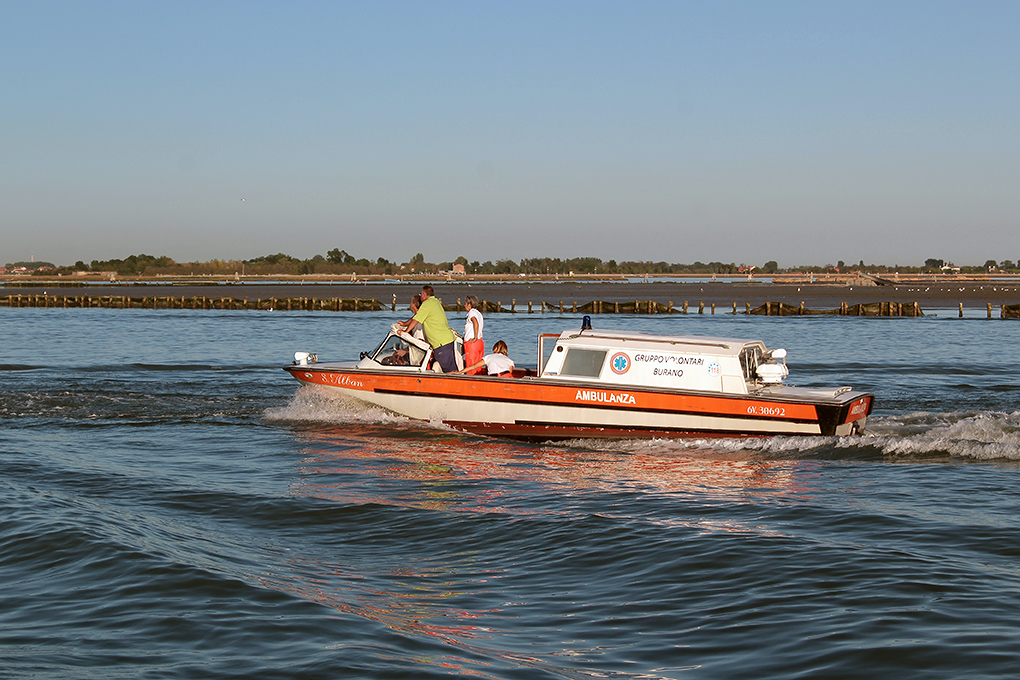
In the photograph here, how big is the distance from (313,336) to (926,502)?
3601cm

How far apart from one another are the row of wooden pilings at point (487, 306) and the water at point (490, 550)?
4624cm

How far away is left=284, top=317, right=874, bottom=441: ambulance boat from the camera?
15312 mm

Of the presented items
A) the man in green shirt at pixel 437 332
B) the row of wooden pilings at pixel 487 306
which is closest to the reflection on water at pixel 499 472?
the man in green shirt at pixel 437 332

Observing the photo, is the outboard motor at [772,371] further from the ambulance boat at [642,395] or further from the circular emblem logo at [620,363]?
the circular emblem logo at [620,363]

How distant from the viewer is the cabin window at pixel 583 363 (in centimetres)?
1609

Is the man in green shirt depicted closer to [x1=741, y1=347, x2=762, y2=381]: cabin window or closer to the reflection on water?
the reflection on water

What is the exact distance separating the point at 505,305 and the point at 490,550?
241 feet

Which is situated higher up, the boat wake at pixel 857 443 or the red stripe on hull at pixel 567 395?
the red stripe on hull at pixel 567 395

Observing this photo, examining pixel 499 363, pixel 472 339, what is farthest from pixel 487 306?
pixel 499 363

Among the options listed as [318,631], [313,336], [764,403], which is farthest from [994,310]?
[318,631]

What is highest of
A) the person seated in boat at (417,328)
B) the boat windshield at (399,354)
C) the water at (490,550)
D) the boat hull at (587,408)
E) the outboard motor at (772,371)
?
the person seated in boat at (417,328)

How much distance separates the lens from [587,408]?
16000 millimetres

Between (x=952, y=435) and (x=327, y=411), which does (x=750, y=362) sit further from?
(x=327, y=411)

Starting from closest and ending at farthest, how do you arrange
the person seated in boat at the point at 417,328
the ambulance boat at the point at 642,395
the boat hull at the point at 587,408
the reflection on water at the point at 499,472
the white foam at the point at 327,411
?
the reflection on water at the point at 499,472
the boat hull at the point at 587,408
the ambulance boat at the point at 642,395
the person seated in boat at the point at 417,328
the white foam at the point at 327,411
